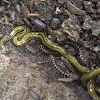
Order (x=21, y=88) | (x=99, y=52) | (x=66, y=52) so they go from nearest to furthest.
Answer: (x=21, y=88), (x=99, y=52), (x=66, y=52)

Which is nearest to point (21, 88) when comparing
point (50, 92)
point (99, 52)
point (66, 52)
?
point (50, 92)

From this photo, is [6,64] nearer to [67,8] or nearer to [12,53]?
[12,53]

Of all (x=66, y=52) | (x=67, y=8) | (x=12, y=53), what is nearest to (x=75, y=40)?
(x=66, y=52)

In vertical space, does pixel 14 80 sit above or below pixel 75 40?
below

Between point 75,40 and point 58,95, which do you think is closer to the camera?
point 58,95

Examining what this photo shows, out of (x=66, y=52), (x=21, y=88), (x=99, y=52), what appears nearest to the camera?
(x=21, y=88)

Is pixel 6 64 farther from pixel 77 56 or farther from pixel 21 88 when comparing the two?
pixel 77 56

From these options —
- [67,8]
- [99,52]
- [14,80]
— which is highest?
[67,8]
